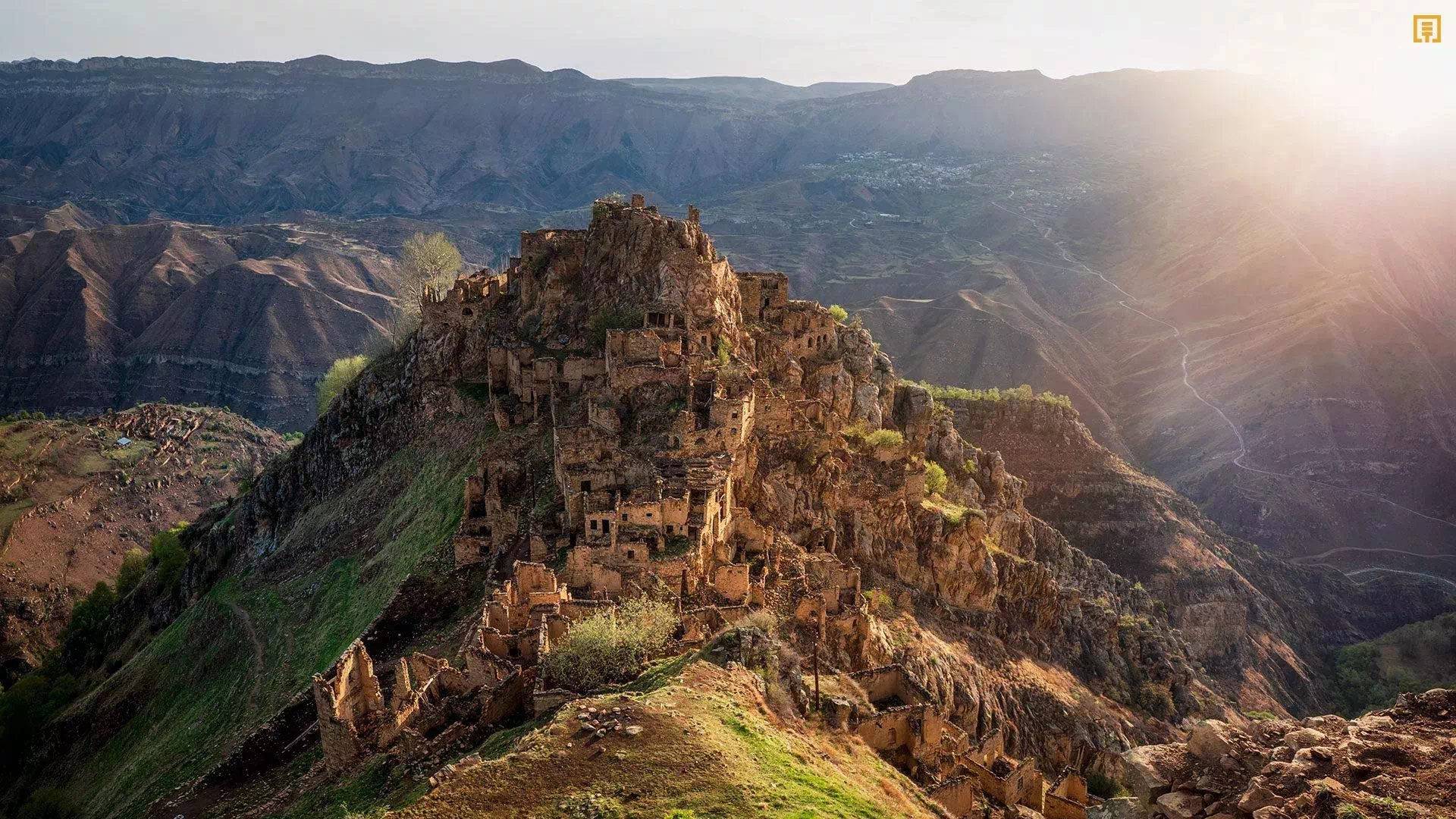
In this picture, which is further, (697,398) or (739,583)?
(697,398)

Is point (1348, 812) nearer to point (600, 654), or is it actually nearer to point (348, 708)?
point (600, 654)

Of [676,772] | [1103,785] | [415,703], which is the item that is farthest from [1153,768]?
[1103,785]

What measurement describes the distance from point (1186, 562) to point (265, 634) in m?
91.9

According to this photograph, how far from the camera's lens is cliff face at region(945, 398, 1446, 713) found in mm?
97812

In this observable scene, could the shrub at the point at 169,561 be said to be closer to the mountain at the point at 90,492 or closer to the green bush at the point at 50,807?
the mountain at the point at 90,492

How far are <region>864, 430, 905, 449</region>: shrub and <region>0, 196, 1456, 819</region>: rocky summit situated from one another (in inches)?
17.6

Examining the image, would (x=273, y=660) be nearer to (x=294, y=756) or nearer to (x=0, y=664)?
(x=294, y=756)

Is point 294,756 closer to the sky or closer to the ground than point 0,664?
closer to the sky

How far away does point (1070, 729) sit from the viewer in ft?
199

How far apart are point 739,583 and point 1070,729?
102 feet

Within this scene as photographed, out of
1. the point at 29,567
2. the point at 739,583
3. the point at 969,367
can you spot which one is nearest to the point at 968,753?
the point at 739,583

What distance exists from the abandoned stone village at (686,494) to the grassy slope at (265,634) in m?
6.20

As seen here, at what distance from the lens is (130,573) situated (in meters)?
95.4

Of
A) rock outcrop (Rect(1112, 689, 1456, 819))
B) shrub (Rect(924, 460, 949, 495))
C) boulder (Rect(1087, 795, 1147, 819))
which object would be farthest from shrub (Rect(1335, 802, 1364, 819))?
shrub (Rect(924, 460, 949, 495))
